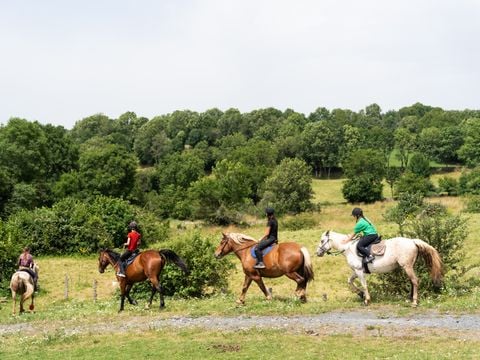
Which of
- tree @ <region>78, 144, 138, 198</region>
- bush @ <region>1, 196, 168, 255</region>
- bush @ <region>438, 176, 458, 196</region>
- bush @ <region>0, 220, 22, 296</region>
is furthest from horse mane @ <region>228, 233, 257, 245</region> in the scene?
bush @ <region>438, 176, 458, 196</region>

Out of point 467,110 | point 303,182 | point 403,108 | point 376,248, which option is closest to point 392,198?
point 303,182

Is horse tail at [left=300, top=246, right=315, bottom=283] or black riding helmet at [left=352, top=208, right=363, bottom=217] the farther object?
horse tail at [left=300, top=246, right=315, bottom=283]

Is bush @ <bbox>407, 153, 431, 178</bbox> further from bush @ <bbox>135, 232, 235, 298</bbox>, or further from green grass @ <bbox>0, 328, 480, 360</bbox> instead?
green grass @ <bbox>0, 328, 480, 360</bbox>

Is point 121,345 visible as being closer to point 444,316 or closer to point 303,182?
point 444,316

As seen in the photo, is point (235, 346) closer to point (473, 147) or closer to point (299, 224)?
point (299, 224)

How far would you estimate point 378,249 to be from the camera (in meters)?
16.1

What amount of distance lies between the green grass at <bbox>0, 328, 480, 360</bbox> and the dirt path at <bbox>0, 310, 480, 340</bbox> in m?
0.31

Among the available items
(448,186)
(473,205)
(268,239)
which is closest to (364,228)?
(268,239)

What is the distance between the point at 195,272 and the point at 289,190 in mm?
59259

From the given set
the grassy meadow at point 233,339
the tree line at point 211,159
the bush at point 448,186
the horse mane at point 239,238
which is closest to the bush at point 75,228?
the tree line at point 211,159

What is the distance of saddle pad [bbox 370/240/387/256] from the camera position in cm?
1605

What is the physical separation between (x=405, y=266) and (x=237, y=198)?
186 ft

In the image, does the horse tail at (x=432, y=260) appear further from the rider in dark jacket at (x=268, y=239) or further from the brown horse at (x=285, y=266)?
the rider in dark jacket at (x=268, y=239)

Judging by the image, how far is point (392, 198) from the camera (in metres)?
91.7
